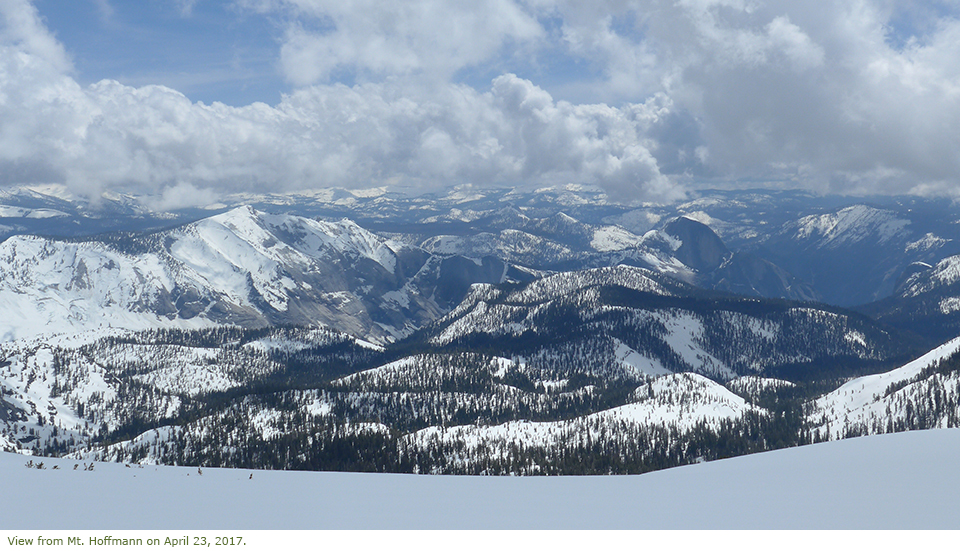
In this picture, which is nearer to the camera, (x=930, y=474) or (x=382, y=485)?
(x=930, y=474)

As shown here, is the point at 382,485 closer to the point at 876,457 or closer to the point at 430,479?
the point at 430,479

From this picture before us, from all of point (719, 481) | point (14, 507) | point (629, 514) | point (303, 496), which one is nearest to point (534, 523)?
point (629, 514)

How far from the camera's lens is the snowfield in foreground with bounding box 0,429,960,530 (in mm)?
32469

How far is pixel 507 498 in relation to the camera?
40969 mm

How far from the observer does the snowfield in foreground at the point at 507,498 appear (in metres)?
32.5

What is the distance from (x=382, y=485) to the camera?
47062mm

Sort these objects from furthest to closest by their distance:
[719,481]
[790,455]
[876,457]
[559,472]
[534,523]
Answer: [559,472] < [790,455] < [876,457] < [719,481] < [534,523]

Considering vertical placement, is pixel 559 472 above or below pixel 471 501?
below

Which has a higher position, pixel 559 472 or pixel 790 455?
pixel 790 455

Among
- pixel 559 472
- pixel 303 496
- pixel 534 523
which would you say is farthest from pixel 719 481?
pixel 559 472

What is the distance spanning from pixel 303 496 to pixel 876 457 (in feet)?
154

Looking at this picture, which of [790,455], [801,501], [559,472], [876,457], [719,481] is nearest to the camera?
[801,501]
